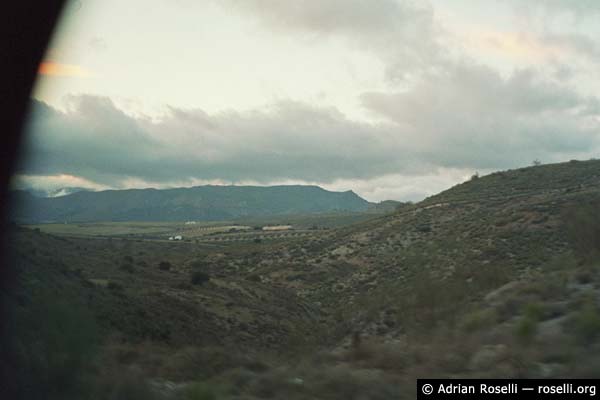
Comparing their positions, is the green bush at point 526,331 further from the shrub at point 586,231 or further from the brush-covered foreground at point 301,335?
the shrub at point 586,231

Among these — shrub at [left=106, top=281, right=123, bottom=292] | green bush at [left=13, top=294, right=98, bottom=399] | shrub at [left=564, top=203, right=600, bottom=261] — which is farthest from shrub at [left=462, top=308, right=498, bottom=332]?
shrub at [left=106, top=281, right=123, bottom=292]

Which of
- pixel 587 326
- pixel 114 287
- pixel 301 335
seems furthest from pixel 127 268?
pixel 587 326

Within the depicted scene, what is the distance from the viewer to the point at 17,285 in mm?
12703

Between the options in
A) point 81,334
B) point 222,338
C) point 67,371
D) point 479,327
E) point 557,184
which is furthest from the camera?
point 557,184

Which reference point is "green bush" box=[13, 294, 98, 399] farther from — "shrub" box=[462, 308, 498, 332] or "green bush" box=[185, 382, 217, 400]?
"shrub" box=[462, 308, 498, 332]

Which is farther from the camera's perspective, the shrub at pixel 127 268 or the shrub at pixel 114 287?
the shrub at pixel 127 268

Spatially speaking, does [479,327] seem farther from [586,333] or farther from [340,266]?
[340,266]

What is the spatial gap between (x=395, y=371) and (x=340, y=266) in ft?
141

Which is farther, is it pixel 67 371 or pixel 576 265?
pixel 576 265

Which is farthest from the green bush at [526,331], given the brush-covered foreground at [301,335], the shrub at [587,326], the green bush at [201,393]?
the green bush at [201,393]

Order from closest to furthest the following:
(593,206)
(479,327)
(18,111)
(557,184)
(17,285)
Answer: (479,327) → (17,285) → (18,111) → (593,206) → (557,184)

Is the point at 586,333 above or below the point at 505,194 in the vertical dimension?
below

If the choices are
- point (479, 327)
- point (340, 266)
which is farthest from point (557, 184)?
point (479, 327)

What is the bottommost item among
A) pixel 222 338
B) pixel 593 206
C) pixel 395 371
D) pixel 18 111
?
pixel 222 338
